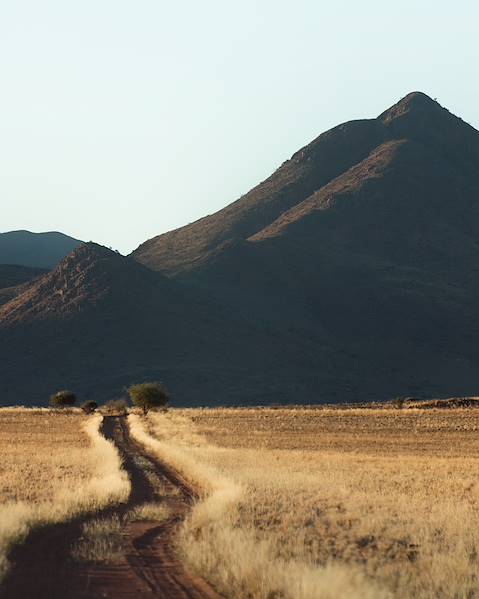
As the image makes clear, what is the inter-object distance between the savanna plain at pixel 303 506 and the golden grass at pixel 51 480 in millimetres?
51

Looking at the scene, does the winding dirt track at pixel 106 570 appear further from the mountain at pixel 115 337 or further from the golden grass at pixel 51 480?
the mountain at pixel 115 337

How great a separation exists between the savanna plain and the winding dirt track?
0.96ft

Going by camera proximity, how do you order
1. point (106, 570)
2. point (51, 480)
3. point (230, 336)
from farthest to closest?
point (230, 336)
point (51, 480)
point (106, 570)

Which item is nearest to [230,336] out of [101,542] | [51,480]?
[51,480]

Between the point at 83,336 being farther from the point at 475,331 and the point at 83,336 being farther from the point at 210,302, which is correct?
the point at 475,331

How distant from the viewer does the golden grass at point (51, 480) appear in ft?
56.6

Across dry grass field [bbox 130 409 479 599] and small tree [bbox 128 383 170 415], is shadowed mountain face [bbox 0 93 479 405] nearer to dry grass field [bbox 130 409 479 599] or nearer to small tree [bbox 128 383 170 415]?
small tree [bbox 128 383 170 415]

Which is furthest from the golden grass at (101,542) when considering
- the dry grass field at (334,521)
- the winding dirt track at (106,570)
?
the dry grass field at (334,521)

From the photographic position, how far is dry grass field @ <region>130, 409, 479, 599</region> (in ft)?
38.5

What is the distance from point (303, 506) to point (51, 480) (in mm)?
9529

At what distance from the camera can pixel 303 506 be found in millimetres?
19016

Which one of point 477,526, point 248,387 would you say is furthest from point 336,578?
point 248,387

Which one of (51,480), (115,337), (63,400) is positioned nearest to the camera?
(51,480)

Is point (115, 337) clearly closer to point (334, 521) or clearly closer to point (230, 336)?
point (230, 336)
